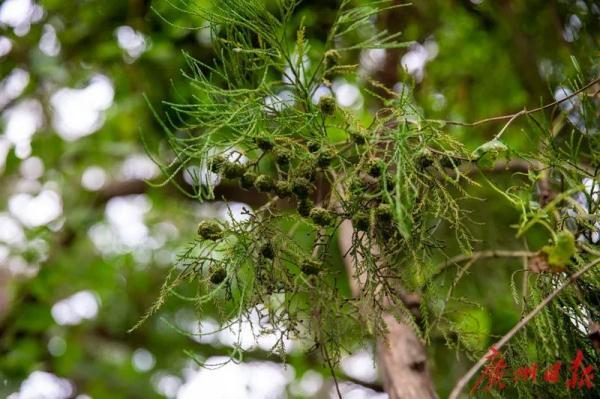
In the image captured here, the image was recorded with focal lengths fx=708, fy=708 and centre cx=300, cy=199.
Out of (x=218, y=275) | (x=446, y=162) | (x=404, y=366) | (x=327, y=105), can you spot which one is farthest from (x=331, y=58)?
(x=404, y=366)

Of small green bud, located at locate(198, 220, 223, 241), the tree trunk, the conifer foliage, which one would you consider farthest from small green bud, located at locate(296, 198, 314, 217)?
the tree trunk

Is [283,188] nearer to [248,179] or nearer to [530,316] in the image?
[248,179]

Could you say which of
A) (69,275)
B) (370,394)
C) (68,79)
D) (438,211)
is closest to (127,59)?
(68,79)

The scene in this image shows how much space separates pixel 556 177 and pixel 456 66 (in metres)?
1.40

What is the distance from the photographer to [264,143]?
0.90m

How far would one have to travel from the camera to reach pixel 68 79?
257 centimetres

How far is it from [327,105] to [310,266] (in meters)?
0.20

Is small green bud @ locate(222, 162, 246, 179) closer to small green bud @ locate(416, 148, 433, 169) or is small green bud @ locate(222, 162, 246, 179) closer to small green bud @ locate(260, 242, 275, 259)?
small green bud @ locate(260, 242, 275, 259)

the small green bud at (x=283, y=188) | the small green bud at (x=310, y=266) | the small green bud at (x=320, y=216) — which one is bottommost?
the small green bud at (x=310, y=266)

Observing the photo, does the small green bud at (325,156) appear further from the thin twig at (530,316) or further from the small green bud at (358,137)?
the thin twig at (530,316)

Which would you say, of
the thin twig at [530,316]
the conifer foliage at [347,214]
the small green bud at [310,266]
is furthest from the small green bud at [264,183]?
the thin twig at [530,316]

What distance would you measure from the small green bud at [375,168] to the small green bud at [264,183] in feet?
0.42

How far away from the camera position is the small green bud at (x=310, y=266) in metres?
0.87

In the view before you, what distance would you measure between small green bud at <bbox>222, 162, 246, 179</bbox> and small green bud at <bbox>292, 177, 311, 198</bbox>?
0.27ft
